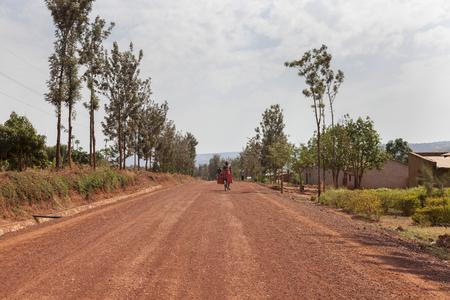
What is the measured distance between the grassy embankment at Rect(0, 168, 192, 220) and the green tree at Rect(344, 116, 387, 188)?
1505 inches

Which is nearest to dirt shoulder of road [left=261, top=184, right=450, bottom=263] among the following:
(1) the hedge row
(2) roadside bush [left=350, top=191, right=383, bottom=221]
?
(2) roadside bush [left=350, top=191, right=383, bottom=221]

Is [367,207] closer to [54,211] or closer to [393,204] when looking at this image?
[393,204]

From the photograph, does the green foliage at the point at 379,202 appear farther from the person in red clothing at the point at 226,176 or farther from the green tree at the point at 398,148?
the green tree at the point at 398,148

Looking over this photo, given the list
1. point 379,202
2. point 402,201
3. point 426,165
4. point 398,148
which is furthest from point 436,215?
point 398,148

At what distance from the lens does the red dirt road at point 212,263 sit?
667 centimetres

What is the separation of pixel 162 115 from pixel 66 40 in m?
34.1

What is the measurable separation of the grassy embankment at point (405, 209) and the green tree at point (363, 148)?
30.4m

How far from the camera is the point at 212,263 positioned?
843 centimetres

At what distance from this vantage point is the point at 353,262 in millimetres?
8703

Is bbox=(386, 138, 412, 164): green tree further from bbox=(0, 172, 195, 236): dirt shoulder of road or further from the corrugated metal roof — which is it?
bbox=(0, 172, 195, 236): dirt shoulder of road

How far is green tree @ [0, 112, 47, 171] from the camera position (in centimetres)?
4300

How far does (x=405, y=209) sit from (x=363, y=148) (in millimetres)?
33353

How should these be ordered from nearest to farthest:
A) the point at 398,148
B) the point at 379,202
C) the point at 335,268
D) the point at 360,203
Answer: the point at 335,268, the point at 360,203, the point at 379,202, the point at 398,148

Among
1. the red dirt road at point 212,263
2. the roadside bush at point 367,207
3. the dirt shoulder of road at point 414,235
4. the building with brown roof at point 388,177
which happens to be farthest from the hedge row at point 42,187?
the building with brown roof at point 388,177
